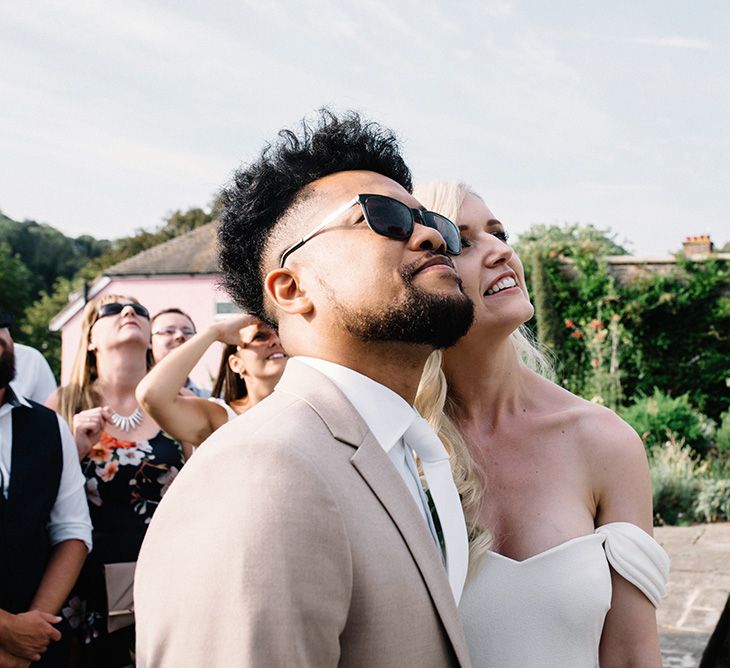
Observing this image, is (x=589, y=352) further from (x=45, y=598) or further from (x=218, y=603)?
(x=218, y=603)

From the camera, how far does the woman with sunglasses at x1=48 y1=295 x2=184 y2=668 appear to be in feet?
11.8

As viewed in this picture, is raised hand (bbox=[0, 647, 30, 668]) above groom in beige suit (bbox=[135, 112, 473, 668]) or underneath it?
underneath

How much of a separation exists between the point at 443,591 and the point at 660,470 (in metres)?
9.25

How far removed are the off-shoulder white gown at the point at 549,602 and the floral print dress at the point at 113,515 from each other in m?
2.15

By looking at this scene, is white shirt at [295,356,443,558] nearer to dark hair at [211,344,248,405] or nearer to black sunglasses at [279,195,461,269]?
black sunglasses at [279,195,461,269]

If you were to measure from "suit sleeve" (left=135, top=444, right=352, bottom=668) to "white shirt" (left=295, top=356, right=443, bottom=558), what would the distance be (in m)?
0.33

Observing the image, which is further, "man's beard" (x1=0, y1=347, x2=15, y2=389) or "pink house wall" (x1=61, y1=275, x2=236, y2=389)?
"pink house wall" (x1=61, y1=275, x2=236, y2=389)

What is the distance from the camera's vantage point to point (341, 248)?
1.78m

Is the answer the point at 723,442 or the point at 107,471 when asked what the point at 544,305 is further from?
the point at 107,471

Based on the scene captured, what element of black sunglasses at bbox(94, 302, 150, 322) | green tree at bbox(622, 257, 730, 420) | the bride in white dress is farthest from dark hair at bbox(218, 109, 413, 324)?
green tree at bbox(622, 257, 730, 420)

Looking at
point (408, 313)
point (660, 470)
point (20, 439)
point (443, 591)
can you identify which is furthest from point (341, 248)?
point (660, 470)

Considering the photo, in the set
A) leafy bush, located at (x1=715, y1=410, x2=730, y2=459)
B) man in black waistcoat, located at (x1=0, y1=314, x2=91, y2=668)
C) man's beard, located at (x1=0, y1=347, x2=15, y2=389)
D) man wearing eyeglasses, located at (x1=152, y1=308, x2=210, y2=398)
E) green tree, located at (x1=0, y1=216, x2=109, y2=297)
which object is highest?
green tree, located at (x1=0, y1=216, x2=109, y2=297)

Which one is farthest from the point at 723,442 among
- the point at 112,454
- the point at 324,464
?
the point at 324,464

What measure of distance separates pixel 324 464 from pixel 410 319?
46 cm
